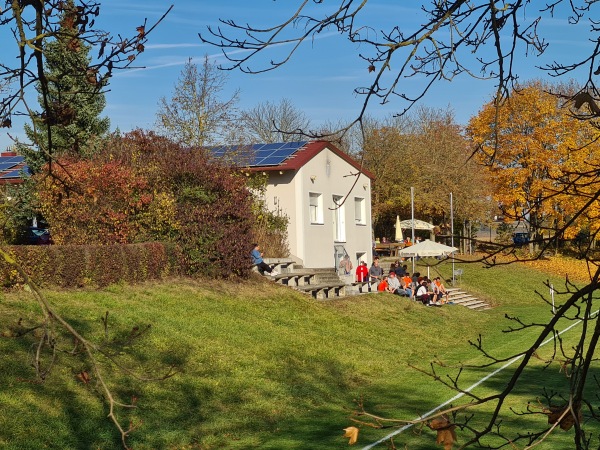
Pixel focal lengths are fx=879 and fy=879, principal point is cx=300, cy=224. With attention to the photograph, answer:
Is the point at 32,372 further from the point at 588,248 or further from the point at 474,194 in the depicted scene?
the point at 474,194

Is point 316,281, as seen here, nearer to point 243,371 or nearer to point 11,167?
point 243,371

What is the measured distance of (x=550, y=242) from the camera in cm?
374

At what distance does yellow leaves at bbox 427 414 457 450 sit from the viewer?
317 cm

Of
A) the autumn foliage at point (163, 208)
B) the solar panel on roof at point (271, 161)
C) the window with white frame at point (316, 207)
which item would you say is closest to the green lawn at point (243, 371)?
the autumn foliage at point (163, 208)

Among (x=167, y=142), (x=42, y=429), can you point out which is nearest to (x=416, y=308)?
(x=167, y=142)

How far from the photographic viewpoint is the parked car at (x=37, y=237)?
2977 centimetres

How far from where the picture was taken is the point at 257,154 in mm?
34562

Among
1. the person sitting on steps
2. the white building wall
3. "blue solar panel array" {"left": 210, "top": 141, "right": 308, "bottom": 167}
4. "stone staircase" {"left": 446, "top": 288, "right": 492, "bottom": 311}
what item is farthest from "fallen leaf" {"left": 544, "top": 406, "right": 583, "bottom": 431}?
"stone staircase" {"left": 446, "top": 288, "right": 492, "bottom": 311}

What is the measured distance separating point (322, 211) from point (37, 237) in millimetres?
10749

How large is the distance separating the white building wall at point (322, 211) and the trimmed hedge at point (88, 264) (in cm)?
968

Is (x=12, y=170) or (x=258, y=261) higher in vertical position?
(x=12, y=170)

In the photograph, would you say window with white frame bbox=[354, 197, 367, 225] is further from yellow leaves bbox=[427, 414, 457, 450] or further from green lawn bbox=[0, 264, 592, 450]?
yellow leaves bbox=[427, 414, 457, 450]

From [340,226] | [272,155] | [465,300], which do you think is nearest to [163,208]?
[272,155]

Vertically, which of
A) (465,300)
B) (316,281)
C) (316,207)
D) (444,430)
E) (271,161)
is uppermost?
(271,161)
